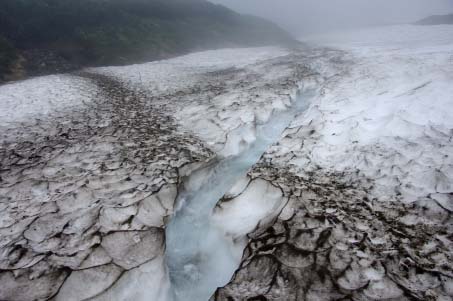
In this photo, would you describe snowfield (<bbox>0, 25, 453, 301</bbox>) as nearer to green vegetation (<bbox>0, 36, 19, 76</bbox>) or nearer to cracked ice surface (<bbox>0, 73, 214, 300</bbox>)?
cracked ice surface (<bbox>0, 73, 214, 300</bbox>)

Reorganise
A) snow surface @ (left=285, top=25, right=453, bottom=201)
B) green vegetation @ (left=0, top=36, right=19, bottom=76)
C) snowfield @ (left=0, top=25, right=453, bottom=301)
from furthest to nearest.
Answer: green vegetation @ (left=0, top=36, right=19, bottom=76) → snow surface @ (left=285, top=25, right=453, bottom=201) → snowfield @ (left=0, top=25, right=453, bottom=301)

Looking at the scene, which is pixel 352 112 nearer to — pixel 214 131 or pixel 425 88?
pixel 425 88

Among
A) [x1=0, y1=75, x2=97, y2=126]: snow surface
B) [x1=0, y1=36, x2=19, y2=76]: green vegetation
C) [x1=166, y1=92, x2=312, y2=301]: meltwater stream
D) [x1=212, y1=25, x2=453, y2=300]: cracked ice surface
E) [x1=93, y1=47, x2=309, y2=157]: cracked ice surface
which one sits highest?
[x1=0, y1=36, x2=19, y2=76]: green vegetation

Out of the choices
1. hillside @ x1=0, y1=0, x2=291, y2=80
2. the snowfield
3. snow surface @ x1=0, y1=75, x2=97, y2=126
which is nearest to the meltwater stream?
the snowfield

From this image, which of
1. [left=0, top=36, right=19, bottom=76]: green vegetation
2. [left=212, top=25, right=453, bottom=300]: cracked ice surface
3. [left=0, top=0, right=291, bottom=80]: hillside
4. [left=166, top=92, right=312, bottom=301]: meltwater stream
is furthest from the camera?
[left=0, top=0, right=291, bottom=80]: hillside

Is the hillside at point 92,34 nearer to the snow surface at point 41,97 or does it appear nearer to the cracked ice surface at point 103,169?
the snow surface at point 41,97

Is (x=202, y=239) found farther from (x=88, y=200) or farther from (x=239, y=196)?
(x=88, y=200)

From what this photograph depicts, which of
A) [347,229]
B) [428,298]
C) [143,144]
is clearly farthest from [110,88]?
[428,298]
